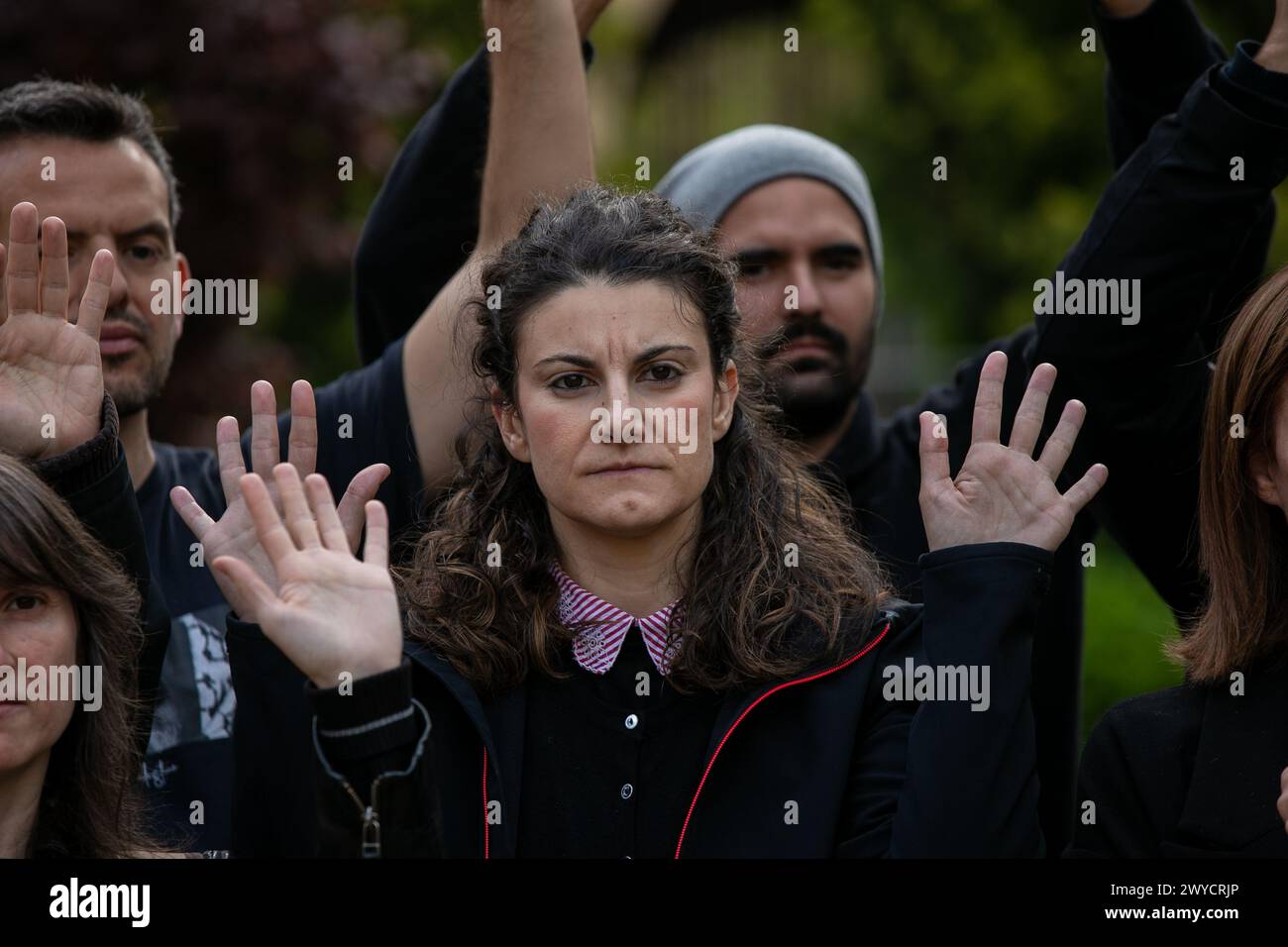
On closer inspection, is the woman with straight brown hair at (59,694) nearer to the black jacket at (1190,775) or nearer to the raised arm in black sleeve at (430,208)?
the raised arm in black sleeve at (430,208)

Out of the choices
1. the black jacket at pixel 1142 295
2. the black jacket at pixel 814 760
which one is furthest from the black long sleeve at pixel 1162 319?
the black jacket at pixel 814 760

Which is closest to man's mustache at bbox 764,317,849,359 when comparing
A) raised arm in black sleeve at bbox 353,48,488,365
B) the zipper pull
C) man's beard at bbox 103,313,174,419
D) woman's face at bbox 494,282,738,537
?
raised arm in black sleeve at bbox 353,48,488,365

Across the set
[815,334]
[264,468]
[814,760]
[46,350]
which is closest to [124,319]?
[46,350]

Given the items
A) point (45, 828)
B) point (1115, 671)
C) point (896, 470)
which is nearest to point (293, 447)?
point (45, 828)

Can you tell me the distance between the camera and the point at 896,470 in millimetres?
4070

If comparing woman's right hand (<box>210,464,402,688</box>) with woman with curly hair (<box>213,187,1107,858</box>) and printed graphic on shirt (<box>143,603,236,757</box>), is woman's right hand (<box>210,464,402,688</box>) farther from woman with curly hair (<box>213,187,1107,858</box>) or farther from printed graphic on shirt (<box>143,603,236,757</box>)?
printed graphic on shirt (<box>143,603,236,757</box>)

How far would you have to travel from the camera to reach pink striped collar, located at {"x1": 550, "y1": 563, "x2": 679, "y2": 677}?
9.19 feet

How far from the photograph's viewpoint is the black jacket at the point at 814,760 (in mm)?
2424

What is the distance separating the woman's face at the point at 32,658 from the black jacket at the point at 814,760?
1.04ft

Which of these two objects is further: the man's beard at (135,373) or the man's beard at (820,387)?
the man's beard at (820,387)

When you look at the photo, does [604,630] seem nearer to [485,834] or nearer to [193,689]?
[485,834]

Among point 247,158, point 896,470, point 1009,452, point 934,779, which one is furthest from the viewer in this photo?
point 247,158
